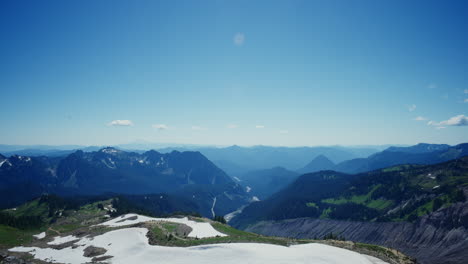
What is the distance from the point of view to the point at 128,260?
113 feet

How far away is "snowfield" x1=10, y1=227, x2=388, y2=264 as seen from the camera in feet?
99.7

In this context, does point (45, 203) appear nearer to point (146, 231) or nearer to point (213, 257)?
point (146, 231)

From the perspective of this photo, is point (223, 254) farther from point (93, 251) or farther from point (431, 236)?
point (431, 236)

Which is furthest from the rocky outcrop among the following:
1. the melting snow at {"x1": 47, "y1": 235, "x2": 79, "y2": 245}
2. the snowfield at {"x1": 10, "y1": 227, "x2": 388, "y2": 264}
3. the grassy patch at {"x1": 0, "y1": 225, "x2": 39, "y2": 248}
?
the grassy patch at {"x1": 0, "y1": 225, "x2": 39, "y2": 248}

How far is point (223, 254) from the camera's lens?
3212cm

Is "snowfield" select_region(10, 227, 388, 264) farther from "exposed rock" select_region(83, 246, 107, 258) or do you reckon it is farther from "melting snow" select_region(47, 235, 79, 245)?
"melting snow" select_region(47, 235, 79, 245)

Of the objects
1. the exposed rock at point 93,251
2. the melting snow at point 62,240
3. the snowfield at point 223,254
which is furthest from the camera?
the melting snow at point 62,240

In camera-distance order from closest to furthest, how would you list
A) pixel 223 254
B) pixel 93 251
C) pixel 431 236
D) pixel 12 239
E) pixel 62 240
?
1. pixel 223 254
2. pixel 93 251
3. pixel 62 240
4. pixel 12 239
5. pixel 431 236

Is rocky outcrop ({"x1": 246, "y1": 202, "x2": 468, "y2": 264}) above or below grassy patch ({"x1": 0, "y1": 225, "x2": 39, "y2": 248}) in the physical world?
below

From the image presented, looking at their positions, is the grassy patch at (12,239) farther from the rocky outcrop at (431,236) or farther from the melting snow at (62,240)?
the rocky outcrop at (431,236)

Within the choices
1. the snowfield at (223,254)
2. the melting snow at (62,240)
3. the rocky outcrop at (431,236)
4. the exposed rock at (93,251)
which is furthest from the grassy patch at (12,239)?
the rocky outcrop at (431,236)

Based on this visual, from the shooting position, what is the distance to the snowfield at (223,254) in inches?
1196

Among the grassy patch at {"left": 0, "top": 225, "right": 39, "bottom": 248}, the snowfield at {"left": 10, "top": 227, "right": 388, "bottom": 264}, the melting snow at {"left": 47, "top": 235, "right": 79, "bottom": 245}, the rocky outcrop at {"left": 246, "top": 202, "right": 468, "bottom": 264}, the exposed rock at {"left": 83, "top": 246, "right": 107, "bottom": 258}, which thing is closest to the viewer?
the snowfield at {"left": 10, "top": 227, "right": 388, "bottom": 264}

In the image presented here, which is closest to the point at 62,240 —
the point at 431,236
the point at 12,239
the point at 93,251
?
the point at 93,251
